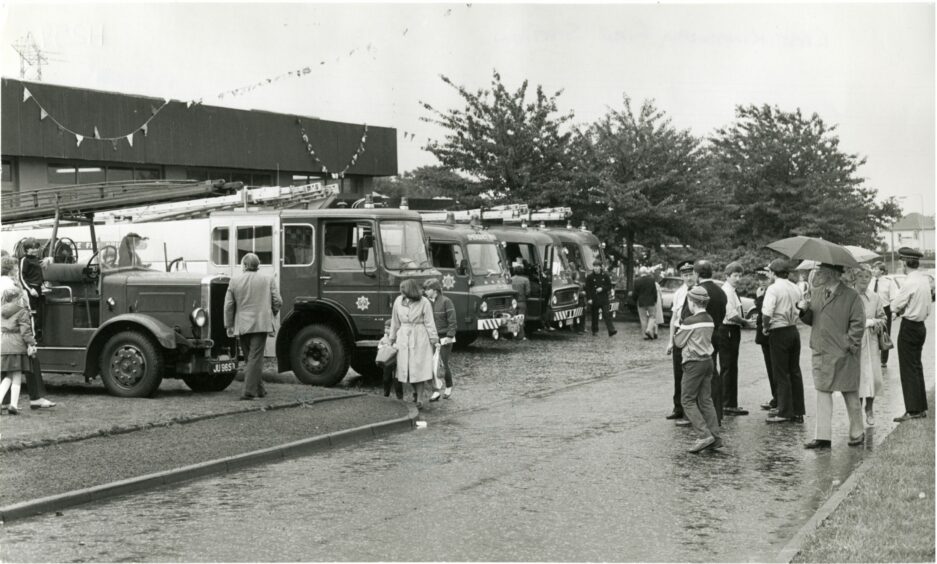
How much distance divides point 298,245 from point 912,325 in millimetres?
8822

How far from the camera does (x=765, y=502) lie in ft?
28.4

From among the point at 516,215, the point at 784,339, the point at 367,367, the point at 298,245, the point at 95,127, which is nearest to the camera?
the point at 784,339

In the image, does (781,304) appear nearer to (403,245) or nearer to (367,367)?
(403,245)

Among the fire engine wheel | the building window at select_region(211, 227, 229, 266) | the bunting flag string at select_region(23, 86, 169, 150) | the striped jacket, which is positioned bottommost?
the fire engine wheel

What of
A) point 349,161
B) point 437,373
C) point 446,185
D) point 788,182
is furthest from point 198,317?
point 788,182

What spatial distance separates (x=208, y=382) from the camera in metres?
15.6

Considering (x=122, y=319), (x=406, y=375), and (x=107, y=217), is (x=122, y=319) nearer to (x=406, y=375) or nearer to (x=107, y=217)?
(x=406, y=375)

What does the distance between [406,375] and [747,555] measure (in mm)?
7743

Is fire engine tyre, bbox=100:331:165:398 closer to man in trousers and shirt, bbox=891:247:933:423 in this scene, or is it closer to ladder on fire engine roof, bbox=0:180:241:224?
ladder on fire engine roof, bbox=0:180:241:224

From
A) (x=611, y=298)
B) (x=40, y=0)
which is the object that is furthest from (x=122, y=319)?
(x=611, y=298)

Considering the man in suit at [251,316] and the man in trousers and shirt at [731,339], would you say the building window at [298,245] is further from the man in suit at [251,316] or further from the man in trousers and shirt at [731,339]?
the man in trousers and shirt at [731,339]

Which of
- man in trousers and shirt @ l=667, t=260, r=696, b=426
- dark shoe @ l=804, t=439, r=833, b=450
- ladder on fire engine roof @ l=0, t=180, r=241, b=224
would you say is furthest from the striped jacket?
ladder on fire engine roof @ l=0, t=180, r=241, b=224

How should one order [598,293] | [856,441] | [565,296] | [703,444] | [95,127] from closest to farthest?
[703,444] → [856,441] → [565,296] → [95,127] → [598,293]

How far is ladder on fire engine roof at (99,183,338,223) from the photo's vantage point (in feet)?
61.2
